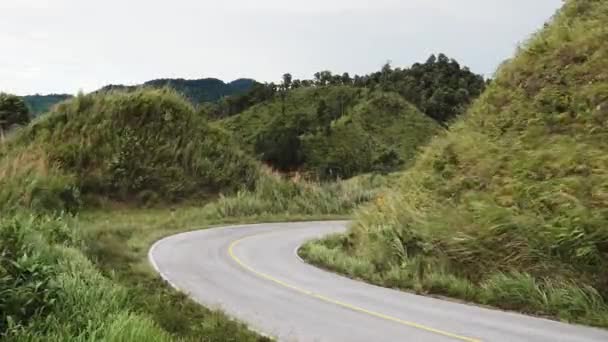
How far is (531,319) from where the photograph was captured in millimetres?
11898

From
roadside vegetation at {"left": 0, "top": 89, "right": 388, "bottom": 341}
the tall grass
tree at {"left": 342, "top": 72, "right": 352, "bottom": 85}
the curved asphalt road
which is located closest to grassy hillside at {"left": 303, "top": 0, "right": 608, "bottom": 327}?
the curved asphalt road

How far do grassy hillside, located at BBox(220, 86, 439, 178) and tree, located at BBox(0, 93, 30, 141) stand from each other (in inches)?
1110

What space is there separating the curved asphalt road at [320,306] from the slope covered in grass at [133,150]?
14.9 meters

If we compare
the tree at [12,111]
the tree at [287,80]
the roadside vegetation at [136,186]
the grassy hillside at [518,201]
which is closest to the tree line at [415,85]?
the tree at [287,80]

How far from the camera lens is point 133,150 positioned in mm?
37938

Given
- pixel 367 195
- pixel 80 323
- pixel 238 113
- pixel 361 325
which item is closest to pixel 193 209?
pixel 367 195

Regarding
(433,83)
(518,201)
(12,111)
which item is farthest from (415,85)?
(518,201)

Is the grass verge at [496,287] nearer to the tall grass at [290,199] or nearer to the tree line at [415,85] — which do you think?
the tall grass at [290,199]

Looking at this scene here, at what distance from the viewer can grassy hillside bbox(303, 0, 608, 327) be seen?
1292 centimetres

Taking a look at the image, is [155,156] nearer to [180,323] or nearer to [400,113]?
[180,323]

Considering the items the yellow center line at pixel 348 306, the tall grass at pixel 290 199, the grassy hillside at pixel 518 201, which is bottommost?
the tall grass at pixel 290 199

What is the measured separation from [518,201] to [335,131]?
2728 inches

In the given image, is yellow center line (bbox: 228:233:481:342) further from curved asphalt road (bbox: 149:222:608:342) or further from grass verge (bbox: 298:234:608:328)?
grass verge (bbox: 298:234:608:328)

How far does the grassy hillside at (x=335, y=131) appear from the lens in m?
77.4
